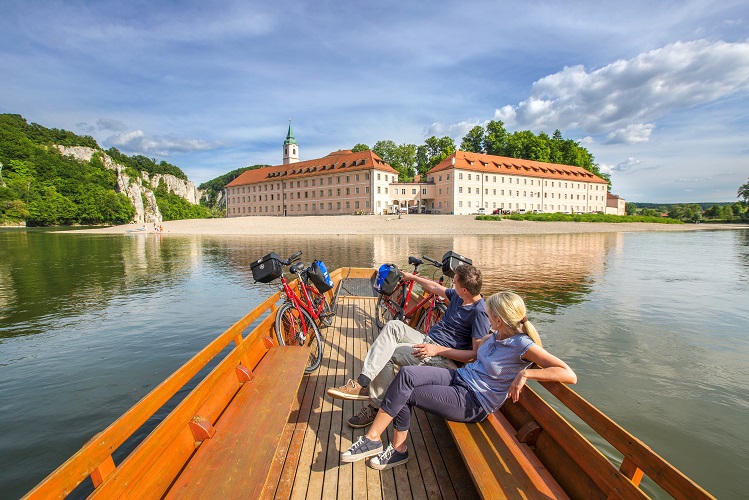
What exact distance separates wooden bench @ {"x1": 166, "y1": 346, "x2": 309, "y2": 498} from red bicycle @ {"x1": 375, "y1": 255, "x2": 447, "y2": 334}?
8.04ft

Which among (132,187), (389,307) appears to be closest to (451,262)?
(389,307)

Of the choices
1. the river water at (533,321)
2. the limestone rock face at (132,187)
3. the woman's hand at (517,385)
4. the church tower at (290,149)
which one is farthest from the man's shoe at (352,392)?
the church tower at (290,149)

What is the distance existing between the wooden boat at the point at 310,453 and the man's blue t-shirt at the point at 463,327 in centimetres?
76

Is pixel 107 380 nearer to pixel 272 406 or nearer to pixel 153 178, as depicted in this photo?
pixel 272 406

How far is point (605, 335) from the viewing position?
9.65 metres

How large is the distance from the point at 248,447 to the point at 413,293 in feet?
16.0

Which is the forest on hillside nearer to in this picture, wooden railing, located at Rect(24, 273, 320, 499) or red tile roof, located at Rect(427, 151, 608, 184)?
red tile roof, located at Rect(427, 151, 608, 184)

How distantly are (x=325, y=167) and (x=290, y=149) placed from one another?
26.3 metres

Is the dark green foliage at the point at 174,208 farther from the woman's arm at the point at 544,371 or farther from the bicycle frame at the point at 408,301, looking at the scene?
the woman's arm at the point at 544,371

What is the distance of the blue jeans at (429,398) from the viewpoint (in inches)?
129

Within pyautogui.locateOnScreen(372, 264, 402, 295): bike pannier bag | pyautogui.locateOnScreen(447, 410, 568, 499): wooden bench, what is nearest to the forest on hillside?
pyautogui.locateOnScreen(372, 264, 402, 295): bike pannier bag

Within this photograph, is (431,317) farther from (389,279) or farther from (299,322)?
(299,322)

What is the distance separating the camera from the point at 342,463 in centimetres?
350

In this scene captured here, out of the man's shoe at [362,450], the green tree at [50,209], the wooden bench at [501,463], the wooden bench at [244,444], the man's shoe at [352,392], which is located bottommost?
the man's shoe at [362,450]
